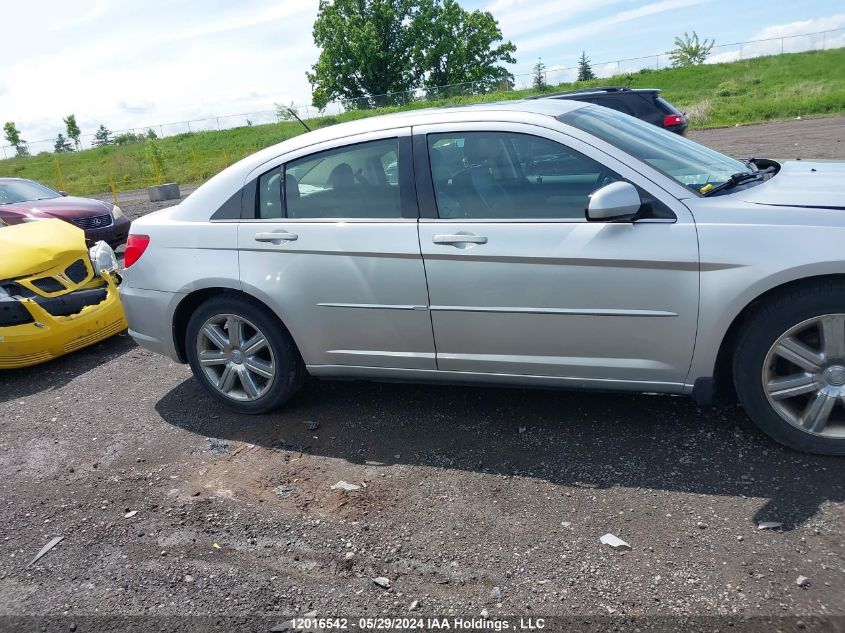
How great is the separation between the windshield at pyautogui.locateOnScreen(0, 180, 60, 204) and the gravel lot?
28.3 ft

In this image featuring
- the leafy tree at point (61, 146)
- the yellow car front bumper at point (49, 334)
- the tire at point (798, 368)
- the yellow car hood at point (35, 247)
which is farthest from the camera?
the leafy tree at point (61, 146)

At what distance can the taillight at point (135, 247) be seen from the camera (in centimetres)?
448

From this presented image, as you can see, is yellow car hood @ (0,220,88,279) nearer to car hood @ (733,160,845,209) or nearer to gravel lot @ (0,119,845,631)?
gravel lot @ (0,119,845,631)

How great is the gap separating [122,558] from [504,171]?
8.64 ft

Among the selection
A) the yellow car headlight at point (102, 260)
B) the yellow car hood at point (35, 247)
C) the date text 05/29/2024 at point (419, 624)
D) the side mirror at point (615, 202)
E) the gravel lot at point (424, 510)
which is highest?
the side mirror at point (615, 202)

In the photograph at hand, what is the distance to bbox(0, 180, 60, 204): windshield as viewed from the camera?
11.6 m

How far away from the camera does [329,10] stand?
6034cm

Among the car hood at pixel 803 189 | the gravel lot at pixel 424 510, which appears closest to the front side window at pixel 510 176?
the car hood at pixel 803 189

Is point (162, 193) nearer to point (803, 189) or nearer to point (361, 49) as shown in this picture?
point (803, 189)

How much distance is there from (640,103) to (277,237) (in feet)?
31.5

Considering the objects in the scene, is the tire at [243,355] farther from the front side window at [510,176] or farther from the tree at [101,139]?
the tree at [101,139]

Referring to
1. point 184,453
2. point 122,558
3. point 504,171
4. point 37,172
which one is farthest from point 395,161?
point 37,172

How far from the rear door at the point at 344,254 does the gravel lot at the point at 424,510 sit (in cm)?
57

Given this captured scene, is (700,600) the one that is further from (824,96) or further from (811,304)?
(824,96)
